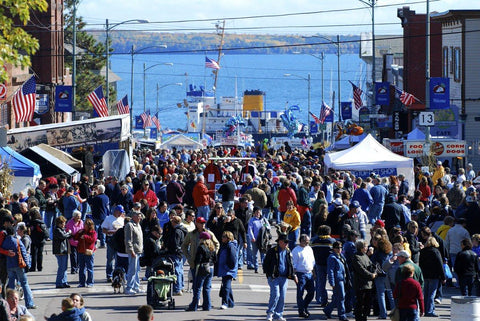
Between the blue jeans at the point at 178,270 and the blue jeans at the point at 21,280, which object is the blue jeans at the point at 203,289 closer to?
the blue jeans at the point at 178,270

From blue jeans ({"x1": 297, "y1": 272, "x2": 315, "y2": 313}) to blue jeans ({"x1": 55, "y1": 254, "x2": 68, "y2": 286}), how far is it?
16.2 ft

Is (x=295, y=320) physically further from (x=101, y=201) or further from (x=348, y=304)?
(x=101, y=201)

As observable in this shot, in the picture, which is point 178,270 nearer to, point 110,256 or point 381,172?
point 110,256

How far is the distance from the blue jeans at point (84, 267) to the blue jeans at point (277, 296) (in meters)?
4.44

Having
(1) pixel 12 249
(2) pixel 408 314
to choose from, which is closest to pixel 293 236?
(1) pixel 12 249

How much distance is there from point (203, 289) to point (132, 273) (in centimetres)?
206

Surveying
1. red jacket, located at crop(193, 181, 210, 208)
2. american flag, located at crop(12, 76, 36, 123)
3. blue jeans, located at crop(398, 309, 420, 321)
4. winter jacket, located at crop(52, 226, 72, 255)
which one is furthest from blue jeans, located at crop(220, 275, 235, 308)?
american flag, located at crop(12, 76, 36, 123)

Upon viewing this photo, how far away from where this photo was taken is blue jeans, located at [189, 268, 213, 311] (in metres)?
17.4

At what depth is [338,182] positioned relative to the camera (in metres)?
30.0

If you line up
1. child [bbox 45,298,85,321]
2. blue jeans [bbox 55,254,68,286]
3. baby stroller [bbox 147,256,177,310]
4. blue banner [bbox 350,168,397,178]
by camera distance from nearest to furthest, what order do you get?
child [bbox 45,298,85,321], baby stroller [bbox 147,256,177,310], blue jeans [bbox 55,254,68,286], blue banner [bbox 350,168,397,178]

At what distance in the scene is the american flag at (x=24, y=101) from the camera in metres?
35.8

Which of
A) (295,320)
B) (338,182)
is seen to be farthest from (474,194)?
(295,320)

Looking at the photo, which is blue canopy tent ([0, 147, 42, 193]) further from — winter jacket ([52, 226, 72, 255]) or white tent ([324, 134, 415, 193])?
winter jacket ([52, 226, 72, 255])

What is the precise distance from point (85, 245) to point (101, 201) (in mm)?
5206
